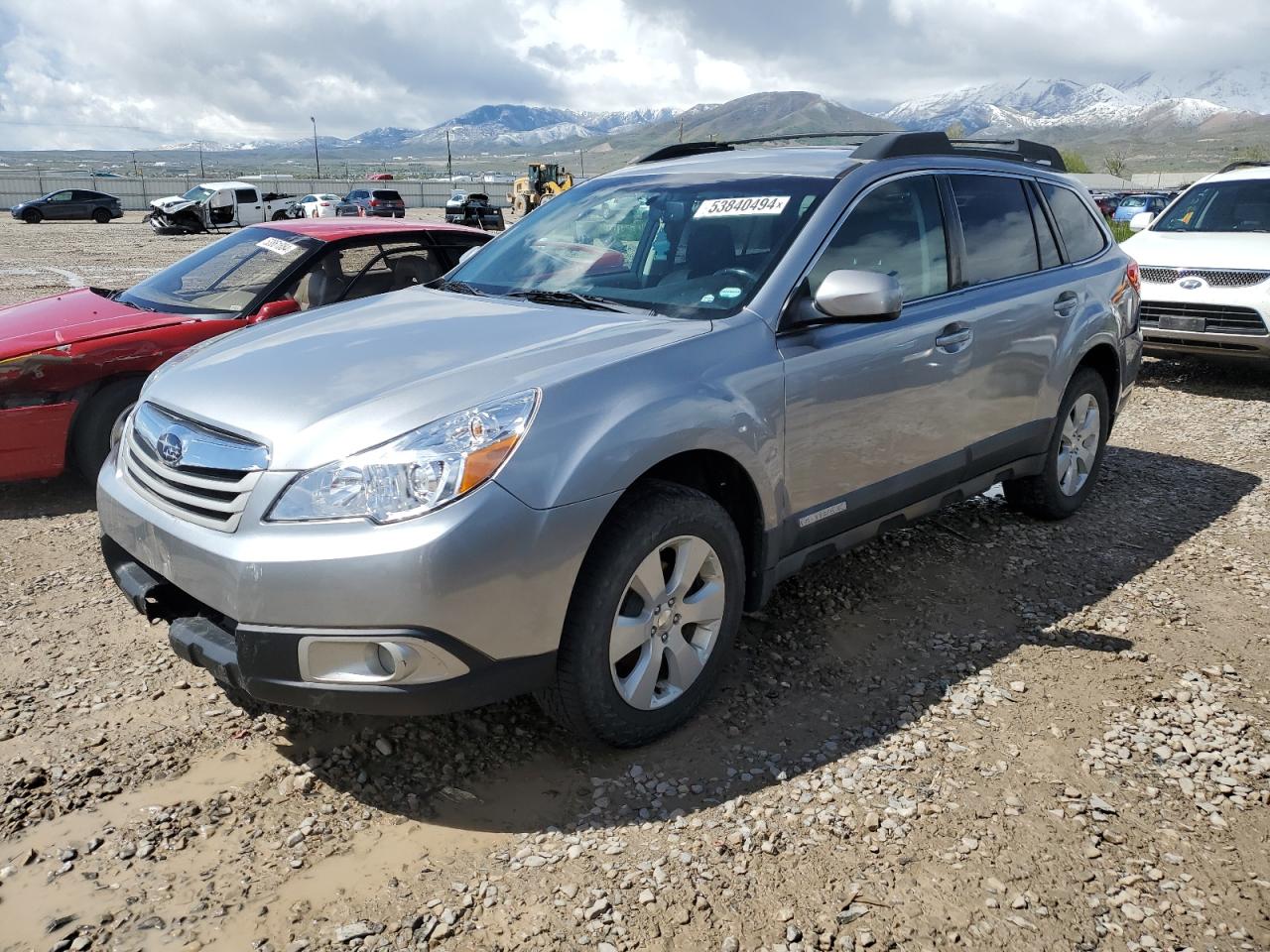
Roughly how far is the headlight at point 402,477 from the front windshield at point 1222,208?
9239mm

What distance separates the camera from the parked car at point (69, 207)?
124ft

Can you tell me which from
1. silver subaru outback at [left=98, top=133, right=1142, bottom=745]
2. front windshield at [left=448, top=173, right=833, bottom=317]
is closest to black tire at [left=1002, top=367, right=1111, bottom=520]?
silver subaru outback at [left=98, top=133, right=1142, bottom=745]

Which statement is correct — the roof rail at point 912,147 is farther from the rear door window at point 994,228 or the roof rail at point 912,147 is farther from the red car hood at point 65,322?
the red car hood at point 65,322

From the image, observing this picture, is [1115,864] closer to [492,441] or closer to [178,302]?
[492,441]

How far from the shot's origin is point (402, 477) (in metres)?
2.53

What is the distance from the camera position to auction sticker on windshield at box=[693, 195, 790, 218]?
3.65 m

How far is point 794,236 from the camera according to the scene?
3.50 meters

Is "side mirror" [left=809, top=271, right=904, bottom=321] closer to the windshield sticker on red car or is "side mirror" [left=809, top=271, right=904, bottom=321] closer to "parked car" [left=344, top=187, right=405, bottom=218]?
the windshield sticker on red car

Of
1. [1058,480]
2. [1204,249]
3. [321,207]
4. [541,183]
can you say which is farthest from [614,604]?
[321,207]

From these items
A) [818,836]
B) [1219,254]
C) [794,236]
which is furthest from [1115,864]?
[1219,254]

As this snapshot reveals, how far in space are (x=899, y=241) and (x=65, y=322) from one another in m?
4.43

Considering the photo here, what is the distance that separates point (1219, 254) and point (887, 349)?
21.8 ft

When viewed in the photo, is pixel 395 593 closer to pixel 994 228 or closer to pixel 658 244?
pixel 658 244

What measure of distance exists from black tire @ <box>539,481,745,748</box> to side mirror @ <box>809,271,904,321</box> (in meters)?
0.78
